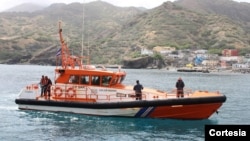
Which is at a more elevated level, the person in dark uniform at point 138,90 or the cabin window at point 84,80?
the cabin window at point 84,80

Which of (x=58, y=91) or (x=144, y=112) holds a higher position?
(x=58, y=91)

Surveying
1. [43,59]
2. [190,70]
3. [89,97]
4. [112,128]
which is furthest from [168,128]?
[43,59]

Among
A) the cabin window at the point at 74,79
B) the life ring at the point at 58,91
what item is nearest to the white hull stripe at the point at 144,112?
the cabin window at the point at 74,79

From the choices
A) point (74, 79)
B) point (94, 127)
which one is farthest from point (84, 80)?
point (94, 127)

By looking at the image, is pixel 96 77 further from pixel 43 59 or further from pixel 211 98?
pixel 43 59

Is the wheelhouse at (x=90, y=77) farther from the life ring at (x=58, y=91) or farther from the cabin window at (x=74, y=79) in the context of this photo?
the life ring at (x=58, y=91)

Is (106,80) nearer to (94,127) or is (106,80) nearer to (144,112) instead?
(144,112)

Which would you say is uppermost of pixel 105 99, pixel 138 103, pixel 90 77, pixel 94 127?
pixel 90 77

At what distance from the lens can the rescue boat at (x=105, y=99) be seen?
74.1 ft

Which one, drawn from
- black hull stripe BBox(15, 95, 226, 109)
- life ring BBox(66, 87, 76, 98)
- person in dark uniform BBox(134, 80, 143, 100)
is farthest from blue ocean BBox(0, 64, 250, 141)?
person in dark uniform BBox(134, 80, 143, 100)

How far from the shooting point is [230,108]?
1216 inches

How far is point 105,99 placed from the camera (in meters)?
23.7

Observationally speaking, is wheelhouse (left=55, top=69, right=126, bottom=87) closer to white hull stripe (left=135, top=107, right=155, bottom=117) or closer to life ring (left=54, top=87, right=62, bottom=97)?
life ring (left=54, top=87, right=62, bottom=97)

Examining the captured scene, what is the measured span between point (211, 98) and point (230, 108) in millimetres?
9101
